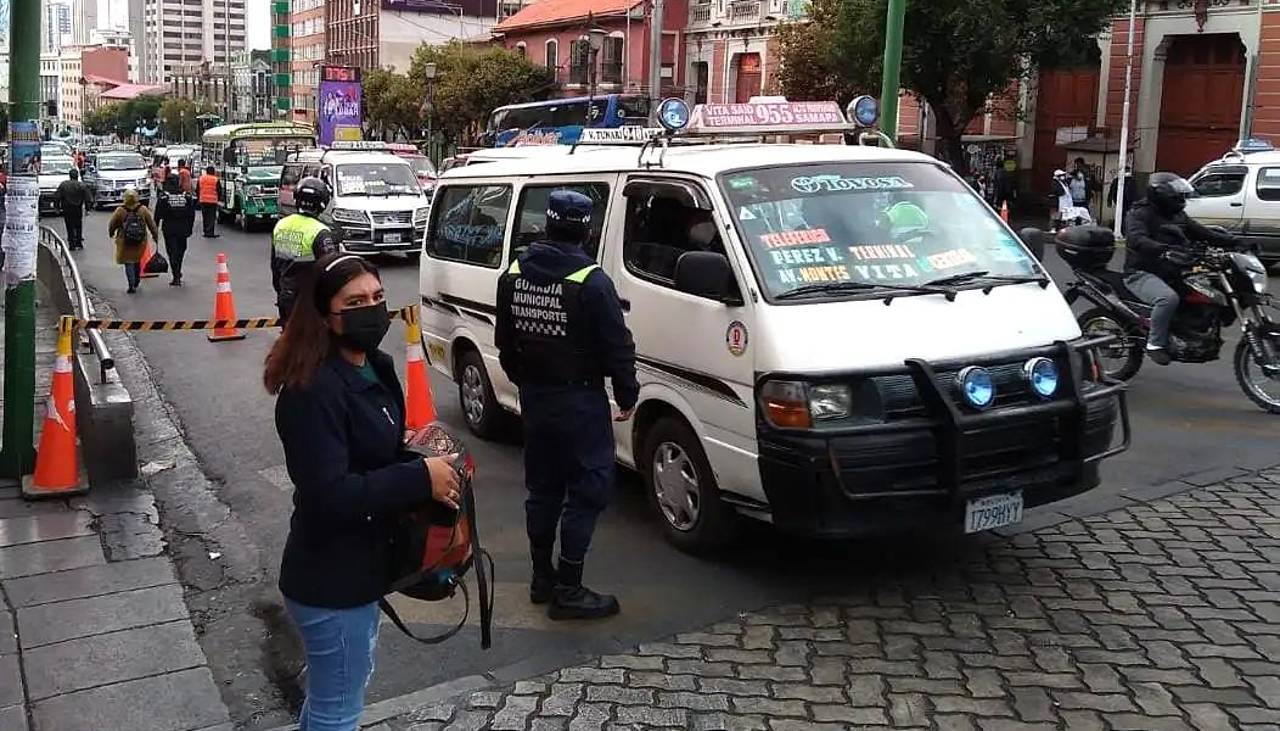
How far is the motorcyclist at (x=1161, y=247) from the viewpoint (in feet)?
31.5

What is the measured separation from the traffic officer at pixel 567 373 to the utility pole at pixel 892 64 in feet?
24.4

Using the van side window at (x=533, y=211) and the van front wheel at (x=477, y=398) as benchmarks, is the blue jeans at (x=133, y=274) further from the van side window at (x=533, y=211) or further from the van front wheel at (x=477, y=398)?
the van side window at (x=533, y=211)

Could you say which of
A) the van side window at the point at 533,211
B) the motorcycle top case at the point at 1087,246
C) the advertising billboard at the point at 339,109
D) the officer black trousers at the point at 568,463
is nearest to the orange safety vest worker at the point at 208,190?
the advertising billboard at the point at 339,109

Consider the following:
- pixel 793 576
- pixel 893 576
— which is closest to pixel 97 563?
pixel 793 576

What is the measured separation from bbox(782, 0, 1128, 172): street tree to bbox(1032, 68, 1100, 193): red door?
3.43 metres

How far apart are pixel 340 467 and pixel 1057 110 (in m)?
35.9

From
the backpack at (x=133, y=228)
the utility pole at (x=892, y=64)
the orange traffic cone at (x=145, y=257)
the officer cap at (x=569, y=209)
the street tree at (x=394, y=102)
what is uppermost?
the street tree at (x=394, y=102)

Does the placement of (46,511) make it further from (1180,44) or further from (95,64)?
(95,64)

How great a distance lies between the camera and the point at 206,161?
1393 inches

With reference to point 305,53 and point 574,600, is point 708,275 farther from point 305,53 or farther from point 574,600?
point 305,53

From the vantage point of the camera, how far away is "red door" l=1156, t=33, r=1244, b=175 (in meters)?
31.3

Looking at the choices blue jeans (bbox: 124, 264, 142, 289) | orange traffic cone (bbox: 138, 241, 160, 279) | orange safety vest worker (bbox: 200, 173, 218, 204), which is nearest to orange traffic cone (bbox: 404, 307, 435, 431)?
orange traffic cone (bbox: 138, 241, 160, 279)

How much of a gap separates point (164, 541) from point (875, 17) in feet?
85.3

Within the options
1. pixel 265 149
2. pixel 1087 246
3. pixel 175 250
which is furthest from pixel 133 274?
pixel 265 149
